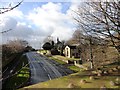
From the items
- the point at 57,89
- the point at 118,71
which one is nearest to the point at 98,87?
the point at 57,89

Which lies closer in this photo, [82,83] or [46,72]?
[82,83]

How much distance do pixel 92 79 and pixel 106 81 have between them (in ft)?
1.17

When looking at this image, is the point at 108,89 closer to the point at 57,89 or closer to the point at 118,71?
the point at 57,89

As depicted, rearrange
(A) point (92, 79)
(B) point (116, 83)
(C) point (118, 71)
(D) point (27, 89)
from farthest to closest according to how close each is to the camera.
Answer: (C) point (118, 71) < (A) point (92, 79) < (B) point (116, 83) < (D) point (27, 89)

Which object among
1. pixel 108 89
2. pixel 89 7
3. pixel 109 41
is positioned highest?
pixel 89 7

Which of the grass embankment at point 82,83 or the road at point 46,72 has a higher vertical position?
the grass embankment at point 82,83

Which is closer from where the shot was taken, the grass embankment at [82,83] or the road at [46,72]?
the grass embankment at [82,83]

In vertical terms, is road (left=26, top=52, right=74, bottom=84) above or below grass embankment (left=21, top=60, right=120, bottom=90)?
below

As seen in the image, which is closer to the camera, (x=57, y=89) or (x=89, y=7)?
(x=57, y=89)

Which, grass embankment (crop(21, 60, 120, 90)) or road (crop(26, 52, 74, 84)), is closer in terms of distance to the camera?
grass embankment (crop(21, 60, 120, 90))

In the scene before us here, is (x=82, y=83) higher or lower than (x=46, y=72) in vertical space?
higher

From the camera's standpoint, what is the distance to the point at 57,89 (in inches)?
204

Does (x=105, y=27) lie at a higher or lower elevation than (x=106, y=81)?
higher

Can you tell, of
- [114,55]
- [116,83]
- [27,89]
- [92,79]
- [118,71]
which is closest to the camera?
[27,89]
